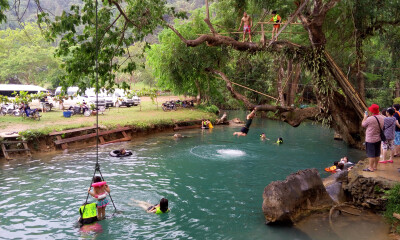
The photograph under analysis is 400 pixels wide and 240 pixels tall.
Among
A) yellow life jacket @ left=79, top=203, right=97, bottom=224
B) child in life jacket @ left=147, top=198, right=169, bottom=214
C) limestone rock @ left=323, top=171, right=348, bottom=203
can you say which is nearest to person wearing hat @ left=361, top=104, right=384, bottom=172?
limestone rock @ left=323, top=171, right=348, bottom=203

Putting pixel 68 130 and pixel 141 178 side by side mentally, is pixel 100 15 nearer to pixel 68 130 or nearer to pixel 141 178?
pixel 141 178

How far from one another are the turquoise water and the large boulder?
1.30 ft

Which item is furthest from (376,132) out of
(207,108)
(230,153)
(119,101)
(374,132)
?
(119,101)

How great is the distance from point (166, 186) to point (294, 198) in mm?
4948

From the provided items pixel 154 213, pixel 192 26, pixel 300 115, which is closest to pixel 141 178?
pixel 154 213

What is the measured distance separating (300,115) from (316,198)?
23.3 feet

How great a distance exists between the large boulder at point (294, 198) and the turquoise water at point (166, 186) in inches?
15.6

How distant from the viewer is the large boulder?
7.80 metres

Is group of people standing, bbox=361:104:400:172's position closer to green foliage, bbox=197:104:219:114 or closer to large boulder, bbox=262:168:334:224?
large boulder, bbox=262:168:334:224

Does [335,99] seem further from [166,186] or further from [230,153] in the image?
[166,186]

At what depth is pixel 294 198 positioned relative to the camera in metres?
8.20

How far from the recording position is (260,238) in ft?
24.2

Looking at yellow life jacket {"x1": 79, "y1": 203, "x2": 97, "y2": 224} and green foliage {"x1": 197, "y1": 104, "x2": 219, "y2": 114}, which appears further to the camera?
green foliage {"x1": 197, "y1": 104, "x2": 219, "y2": 114}

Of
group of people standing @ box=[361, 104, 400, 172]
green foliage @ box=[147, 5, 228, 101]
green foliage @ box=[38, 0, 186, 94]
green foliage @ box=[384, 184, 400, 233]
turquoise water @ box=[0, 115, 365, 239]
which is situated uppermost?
green foliage @ box=[147, 5, 228, 101]
